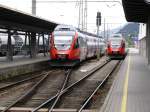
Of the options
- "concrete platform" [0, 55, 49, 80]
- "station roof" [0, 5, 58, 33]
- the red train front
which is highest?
"station roof" [0, 5, 58, 33]

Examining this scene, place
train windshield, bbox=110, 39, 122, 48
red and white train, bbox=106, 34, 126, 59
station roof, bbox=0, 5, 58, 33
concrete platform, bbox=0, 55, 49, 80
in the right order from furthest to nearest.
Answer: train windshield, bbox=110, 39, 122, 48, red and white train, bbox=106, 34, 126, 59, station roof, bbox=0, 5, 58, 33, concrete platform, bbox=0, 55, 49, 80

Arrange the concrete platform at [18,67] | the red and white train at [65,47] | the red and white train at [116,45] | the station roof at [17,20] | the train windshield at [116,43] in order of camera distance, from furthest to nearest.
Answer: the train windshield at [116,43], the red and white train at [116,45], the red and white train at [65,47], the station roof at [17,20], the concrete platform at [18,67]

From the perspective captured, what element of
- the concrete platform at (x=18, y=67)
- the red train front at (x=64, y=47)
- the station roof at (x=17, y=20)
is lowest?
the concrete platform at (x=18, y=67)

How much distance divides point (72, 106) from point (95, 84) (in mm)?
8399

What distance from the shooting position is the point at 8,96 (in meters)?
17.7

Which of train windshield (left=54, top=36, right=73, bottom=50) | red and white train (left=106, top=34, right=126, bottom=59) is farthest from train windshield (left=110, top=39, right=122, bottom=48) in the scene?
train windshield (left=54, top=36, right=73, bottom=50)

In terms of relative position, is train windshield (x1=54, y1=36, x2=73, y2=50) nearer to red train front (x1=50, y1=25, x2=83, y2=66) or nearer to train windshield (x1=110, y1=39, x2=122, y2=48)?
red train front (x1=50, y1=25, x2=83, y2=66)

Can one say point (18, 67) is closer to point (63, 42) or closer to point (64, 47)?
point (64, 47)

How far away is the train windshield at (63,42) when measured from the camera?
34281 mm

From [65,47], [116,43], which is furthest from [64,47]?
[116,43]

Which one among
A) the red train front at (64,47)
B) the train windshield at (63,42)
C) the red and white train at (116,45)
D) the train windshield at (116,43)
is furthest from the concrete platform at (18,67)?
the train windshield at (116,43)

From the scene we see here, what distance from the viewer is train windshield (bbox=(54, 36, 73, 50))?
34.3 meters

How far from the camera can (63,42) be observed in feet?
113

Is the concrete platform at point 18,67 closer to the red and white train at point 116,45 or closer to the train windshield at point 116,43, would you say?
the red and white train at point 116,45
